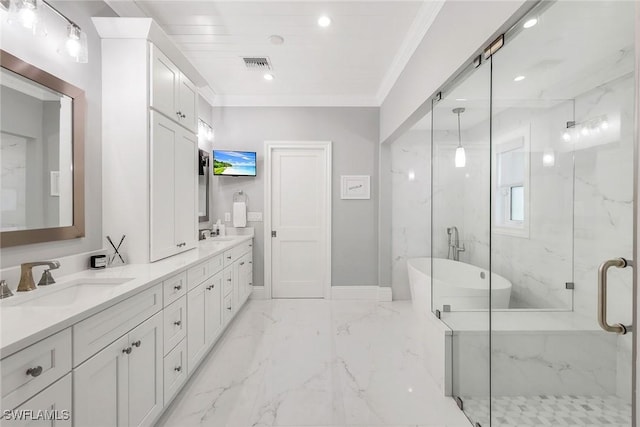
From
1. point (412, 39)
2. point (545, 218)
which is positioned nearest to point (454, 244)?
point (545, 218)

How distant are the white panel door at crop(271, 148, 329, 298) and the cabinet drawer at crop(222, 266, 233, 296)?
107cm

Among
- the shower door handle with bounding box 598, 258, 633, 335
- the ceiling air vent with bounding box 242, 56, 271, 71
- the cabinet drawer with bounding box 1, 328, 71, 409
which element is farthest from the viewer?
the ceiling air vent with bounding box 242, 56, 271, 71

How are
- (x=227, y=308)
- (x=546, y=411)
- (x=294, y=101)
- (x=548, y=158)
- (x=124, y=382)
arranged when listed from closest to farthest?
(x=124, y=382) → (x=546, y=411) → (x=548, y=158) → (x=227, y=308) → (x=294, y=101)

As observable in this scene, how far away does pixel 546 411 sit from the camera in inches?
59.7

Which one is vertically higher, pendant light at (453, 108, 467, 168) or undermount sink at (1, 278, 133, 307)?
pendant light at (453, 108, 467, 168)

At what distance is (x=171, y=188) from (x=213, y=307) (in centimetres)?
106

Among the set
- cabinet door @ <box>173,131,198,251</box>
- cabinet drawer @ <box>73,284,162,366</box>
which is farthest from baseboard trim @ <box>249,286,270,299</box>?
cabinet drawer @ <box>73,284,162,366</box>

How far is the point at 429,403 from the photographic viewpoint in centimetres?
184

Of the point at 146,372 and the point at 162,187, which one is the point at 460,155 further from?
the point at 146,372

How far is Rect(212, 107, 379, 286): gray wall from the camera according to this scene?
386 centimetres

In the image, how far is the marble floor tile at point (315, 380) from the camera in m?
1.71

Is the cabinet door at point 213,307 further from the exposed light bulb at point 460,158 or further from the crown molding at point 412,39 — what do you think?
the crown molding at point 412,39

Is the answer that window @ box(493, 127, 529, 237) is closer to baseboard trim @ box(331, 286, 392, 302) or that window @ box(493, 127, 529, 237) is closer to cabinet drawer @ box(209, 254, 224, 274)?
cabinet drawer @ box(209, 254, 224, 274)

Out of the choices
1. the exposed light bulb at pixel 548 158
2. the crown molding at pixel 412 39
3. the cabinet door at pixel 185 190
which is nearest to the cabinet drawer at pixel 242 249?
the cabinet door at pixel 185 190
